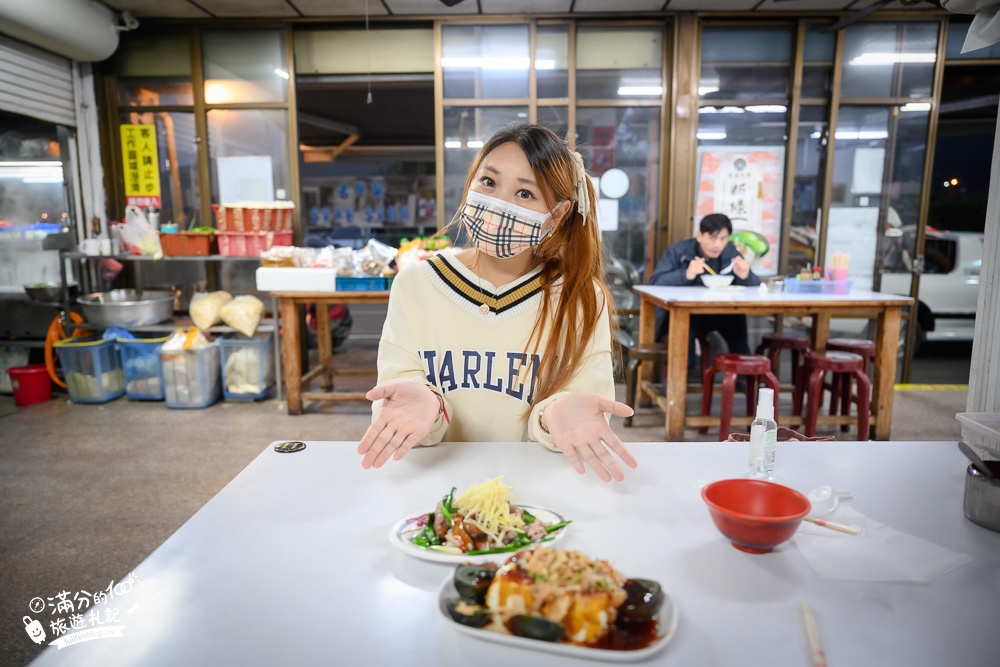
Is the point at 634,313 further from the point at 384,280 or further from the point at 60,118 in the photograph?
the point at 60,118

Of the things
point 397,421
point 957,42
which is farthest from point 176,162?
point 957,42

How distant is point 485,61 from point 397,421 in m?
4.66

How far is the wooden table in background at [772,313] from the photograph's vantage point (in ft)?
11.7

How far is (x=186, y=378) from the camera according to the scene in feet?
14.9

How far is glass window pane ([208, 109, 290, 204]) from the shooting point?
5199mm

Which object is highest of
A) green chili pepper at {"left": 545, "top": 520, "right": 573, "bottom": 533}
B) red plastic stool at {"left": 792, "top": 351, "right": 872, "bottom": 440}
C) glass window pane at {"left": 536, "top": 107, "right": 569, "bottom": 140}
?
glass window pane at {"left": 536, "top": 107, "right": 569, "bottom": 140}

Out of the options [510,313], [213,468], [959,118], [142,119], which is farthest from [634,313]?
[959,118]

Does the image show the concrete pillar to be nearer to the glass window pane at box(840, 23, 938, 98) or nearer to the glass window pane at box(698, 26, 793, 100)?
the glass window pane at box(698, 26, 793, 100)

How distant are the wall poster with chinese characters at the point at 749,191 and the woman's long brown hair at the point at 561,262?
12.9 ft

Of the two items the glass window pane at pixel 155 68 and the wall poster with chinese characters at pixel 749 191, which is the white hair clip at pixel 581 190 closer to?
the wall poster with chinese characters at pixel 749 191

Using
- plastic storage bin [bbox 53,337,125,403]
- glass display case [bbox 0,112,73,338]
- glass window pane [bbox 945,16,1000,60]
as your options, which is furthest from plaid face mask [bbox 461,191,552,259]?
glass window pane [bbox 945,16,1000,60]

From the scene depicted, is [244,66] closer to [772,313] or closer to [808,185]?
[772,313]

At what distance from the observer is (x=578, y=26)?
16.4 feet

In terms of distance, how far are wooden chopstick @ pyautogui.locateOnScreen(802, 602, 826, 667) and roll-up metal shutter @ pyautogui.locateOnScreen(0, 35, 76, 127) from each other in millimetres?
5675
